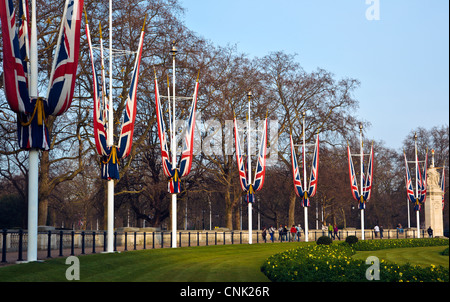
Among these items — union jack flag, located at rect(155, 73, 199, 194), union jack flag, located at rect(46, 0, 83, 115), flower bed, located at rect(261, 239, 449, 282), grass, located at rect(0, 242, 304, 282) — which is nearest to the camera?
flower bed, located at rect(261, 239, 449, 282)

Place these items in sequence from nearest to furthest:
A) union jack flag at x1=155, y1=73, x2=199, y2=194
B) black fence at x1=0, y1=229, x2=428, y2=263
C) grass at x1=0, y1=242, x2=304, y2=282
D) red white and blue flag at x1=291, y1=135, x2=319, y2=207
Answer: grass at x1=0, y1=242, x2=304, y2=282 < black fence at x1=0, y1=229, x2=428, y2=263 < union jack flag at x1=155, y1=73, x2=199, y2=194 < red white and blue flag at x1=291, y1=135, x2=319, y2=207

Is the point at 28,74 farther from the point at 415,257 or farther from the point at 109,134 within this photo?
the point at 415,257

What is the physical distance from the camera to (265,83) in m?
56.4

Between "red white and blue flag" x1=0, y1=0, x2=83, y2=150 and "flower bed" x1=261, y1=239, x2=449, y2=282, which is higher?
"red white and blue flag" x1=0, y1=0, x2=83, y2=150

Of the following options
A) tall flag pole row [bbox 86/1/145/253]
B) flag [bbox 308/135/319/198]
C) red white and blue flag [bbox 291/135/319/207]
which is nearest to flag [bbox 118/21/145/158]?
tall flag pole row [bbox 86/1/145/253]

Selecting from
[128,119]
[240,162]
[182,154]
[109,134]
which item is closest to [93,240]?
[109,134]

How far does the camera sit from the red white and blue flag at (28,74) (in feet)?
54.1

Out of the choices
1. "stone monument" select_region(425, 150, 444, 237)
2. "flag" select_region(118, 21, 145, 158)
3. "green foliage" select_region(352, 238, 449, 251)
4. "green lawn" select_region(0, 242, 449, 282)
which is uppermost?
"flag" select_region(118, 21, 145, 158)

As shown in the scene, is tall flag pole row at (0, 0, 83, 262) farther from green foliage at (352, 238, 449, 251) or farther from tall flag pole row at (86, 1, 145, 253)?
green foliage at (352, 238, 449, 251)

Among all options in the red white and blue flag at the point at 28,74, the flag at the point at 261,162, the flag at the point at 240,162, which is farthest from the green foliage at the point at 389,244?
the red white and blue flag at the point at 28,74

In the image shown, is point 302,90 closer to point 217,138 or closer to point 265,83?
point 265,83

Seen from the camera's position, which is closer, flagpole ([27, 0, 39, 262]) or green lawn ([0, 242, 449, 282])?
green lawn ([0, 242, 449, 282])

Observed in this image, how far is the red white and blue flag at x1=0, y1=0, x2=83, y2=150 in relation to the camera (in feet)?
54.1

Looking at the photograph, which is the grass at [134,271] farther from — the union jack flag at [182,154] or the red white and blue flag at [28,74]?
the union jack flag at [182,154]
